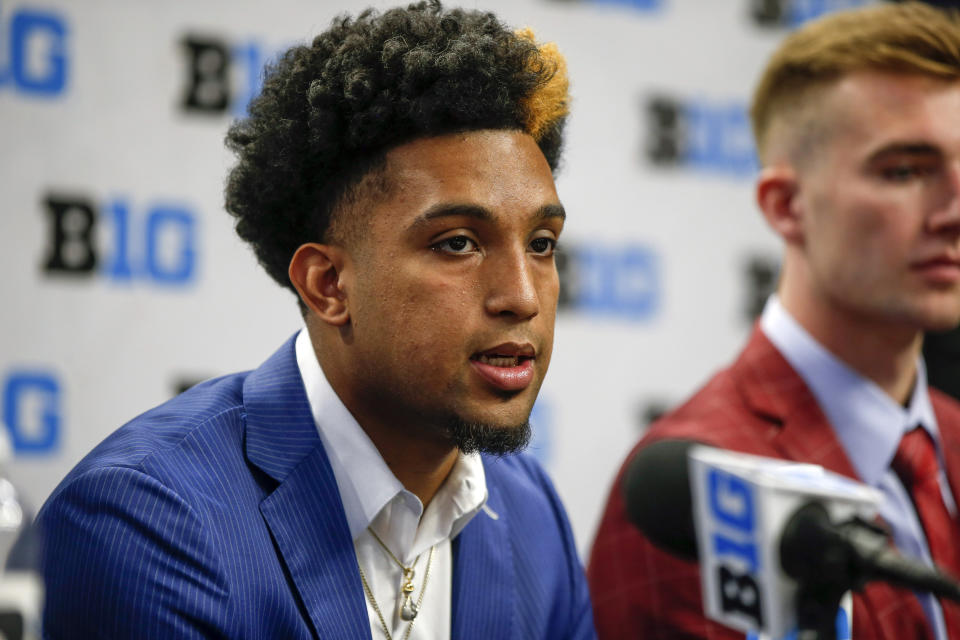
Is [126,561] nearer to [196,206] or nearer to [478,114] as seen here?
[478,114]

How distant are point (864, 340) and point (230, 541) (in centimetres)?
140

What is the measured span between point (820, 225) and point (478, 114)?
0.96 meters

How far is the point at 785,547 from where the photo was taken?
1097 millimetres

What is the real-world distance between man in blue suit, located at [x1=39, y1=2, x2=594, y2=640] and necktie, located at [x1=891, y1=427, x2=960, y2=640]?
32.9 inches

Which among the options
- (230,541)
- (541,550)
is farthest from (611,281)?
(230,541)

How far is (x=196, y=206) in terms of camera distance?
289 cm

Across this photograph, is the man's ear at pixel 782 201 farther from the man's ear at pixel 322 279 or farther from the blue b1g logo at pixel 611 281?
the man's ear at pixel 322 279

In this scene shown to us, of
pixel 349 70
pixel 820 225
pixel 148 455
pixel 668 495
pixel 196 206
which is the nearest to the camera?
pixel 668 495

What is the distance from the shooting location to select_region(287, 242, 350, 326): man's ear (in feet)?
5.50

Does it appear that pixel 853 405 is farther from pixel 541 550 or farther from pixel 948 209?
pixel 541 550

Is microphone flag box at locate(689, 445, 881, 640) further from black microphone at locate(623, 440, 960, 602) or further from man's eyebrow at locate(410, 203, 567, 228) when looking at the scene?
man's eyebrow at locate(410, 203, 567, 228)

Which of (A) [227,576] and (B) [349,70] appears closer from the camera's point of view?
(A) [227,576]

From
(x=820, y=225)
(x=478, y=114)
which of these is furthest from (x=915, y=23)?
(x=478, y=114)

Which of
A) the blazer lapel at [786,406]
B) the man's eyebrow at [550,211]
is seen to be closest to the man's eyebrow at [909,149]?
the blazer lapel at [786,406]
